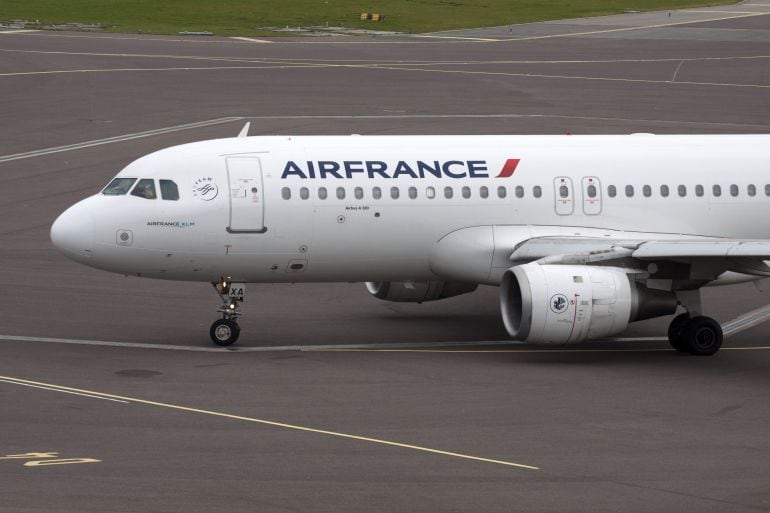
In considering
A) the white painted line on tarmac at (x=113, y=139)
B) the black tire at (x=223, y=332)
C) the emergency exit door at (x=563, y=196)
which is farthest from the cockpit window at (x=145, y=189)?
the white painted line on tarmac at (x=113, y=139)

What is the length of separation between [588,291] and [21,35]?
68444 millimetres

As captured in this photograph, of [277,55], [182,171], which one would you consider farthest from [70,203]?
[277,55]

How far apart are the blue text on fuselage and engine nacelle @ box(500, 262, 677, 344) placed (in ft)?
9.35

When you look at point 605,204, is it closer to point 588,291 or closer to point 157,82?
point 588,291

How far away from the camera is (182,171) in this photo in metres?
31.8

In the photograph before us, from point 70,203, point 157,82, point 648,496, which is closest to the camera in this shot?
point 648,496

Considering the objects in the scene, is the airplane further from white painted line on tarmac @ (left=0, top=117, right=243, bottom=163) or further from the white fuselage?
white painted line on tarmac @ (left=0, top=117, right=243, bottom=163)

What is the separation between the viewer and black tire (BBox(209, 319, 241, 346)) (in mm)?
32156

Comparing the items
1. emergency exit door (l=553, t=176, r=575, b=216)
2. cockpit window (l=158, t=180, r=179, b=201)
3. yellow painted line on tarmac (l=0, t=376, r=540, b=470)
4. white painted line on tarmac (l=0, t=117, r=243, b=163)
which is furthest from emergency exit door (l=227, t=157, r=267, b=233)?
white painted line on tarmac (l=0, t=117, r=243, b=163)

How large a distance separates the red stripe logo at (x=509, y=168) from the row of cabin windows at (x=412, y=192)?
11.5 inches

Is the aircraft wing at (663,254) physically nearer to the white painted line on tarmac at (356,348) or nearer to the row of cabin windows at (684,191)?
the row of cabin windows at (684,191)

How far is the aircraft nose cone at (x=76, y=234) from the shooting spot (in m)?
31.3

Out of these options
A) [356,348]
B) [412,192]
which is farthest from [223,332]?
[412,192]

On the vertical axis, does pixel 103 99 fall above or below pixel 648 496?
above
